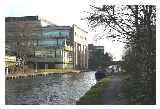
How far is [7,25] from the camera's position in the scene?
477 cm

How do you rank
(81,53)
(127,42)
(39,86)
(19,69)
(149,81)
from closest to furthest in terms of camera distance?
(149,81) < (127,42) < (81,53) < (19,69) < (39,86)

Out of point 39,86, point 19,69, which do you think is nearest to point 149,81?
point 19,69

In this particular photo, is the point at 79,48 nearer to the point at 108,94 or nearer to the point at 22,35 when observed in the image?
the point at 108,94

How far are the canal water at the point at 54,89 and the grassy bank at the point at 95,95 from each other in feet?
0.52

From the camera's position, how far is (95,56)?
5074 millimetres

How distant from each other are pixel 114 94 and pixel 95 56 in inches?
22.8

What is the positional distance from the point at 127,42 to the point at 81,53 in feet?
2.24

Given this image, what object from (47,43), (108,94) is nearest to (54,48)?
(47,43)

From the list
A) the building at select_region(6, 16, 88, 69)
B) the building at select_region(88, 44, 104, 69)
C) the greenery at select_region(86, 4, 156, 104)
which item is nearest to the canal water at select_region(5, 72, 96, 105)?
A: the building at select_region(88, 44, 104, 69)

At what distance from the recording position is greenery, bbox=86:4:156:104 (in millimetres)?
4348

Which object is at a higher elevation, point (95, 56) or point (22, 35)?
point (22, 35)

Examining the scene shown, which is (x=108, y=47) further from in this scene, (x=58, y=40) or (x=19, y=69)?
(x=19, y=69)

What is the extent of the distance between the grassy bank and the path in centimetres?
8

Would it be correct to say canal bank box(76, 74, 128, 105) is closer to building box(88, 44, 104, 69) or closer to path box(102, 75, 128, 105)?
path box(102, 75, 128, 105)
